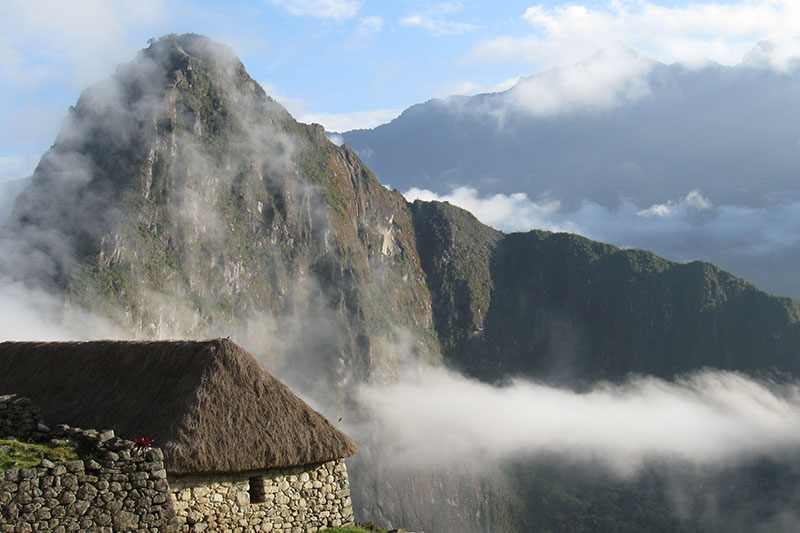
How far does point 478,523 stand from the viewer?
146m

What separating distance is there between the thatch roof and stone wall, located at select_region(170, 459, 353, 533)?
292 mm

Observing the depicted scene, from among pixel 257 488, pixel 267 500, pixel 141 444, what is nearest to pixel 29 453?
pixel 141 444

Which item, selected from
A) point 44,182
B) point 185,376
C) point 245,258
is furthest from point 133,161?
point 185,376

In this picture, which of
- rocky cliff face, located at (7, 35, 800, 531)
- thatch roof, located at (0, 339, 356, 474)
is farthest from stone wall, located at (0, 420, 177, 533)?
rocky cliff face, located at (7, 35, 800, 531)

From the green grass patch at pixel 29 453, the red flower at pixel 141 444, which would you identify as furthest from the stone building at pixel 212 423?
the green grass patch at pixel 29 453

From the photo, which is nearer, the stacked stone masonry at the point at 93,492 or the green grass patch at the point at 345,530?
the stacked stone masonry at the point at 93,492

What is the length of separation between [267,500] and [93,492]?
14.2ft

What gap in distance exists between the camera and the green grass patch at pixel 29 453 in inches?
485

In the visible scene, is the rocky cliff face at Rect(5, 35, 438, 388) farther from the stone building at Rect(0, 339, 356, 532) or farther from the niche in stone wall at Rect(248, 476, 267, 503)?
the niche in stone wall at Rect(248, 476, 267, 503)

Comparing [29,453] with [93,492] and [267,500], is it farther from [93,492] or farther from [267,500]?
[267,500]

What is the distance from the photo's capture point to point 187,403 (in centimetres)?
1616

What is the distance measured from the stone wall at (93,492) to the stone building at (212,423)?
150 cm

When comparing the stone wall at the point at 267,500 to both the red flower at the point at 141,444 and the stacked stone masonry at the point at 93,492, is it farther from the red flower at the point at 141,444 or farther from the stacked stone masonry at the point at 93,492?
the stacked stone masonry at the point at 93,492

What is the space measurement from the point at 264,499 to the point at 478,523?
451ft
